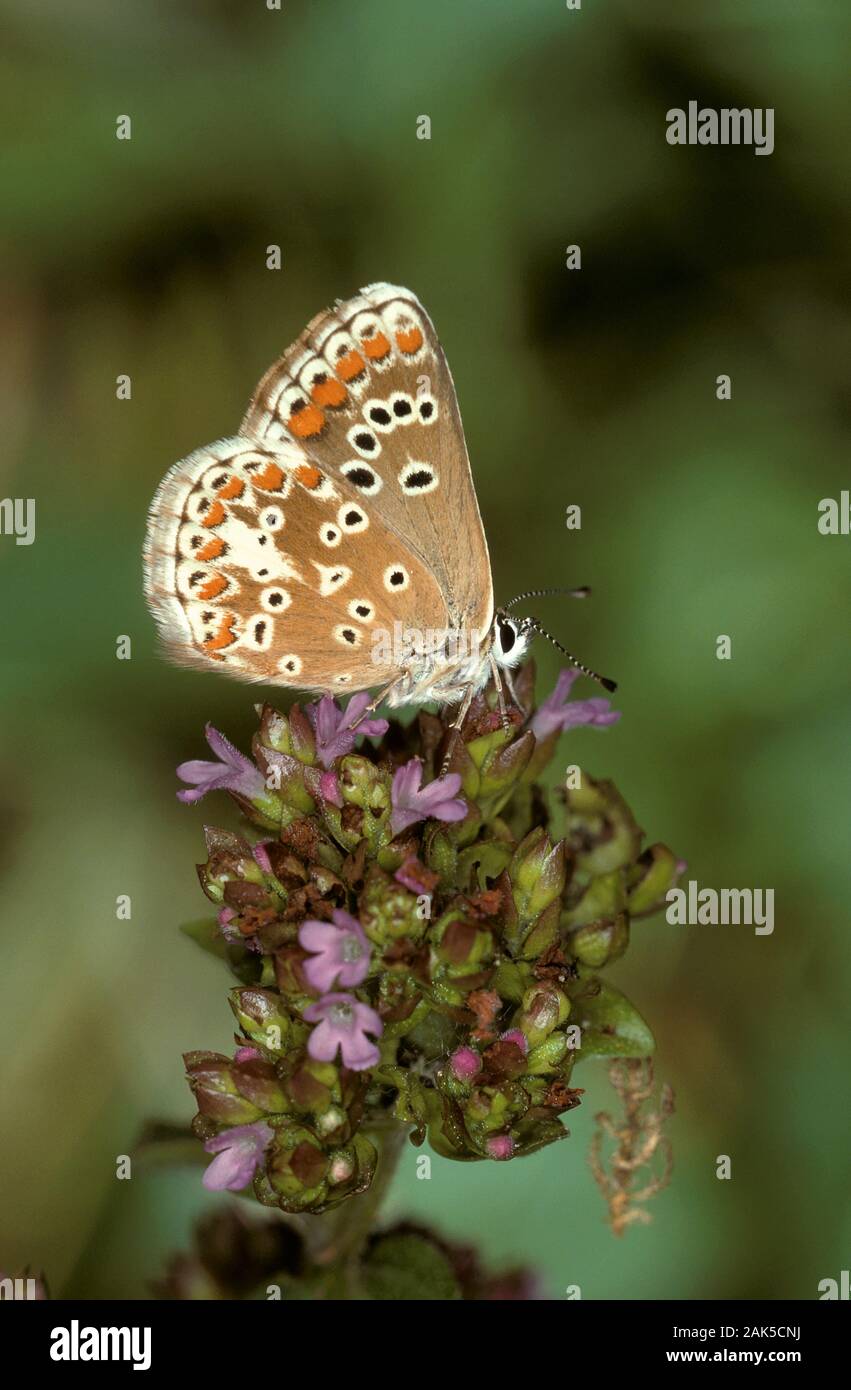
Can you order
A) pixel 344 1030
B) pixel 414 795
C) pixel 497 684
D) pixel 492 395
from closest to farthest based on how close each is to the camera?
1. pixel 344 1030
2. pixel 414 795
3. pixel 497 684
4. pixel 492 395

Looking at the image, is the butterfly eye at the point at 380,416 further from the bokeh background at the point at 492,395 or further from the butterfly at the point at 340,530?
the bokeh background at the point at 492,395

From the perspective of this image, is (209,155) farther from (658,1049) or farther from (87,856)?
(658,1049)

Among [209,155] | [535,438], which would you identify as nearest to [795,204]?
[535,438]

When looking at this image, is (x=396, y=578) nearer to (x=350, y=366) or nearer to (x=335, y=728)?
(x=335, y=728)

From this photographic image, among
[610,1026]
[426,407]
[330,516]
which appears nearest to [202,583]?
[330,516]

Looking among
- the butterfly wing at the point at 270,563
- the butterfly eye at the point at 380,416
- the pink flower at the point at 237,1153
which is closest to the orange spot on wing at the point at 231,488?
the butterfly wing at the point at 270,563

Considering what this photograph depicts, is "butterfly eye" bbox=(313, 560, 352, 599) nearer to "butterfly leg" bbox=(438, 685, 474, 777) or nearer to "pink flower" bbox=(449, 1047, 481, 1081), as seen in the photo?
"butterfly leg" bbox=(438, 685, 474, 777)
